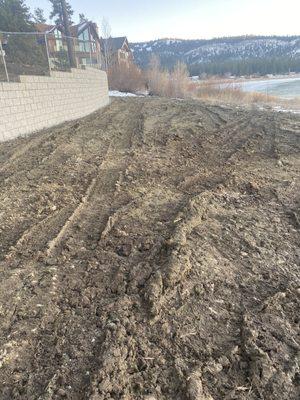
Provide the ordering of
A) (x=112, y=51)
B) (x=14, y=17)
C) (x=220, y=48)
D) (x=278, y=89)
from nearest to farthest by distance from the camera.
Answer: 1. (x=14, y=17)
2. (x=112, y=51)
3. (x=278, y=89)
4. (x=220, y=48)

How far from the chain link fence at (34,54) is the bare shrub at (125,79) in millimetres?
14351

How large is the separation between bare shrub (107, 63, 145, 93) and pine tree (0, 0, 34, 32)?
341 inches

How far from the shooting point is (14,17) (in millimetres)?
19516

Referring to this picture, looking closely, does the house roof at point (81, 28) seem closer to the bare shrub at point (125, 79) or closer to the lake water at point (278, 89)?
the bare shrub at point (125, 79)

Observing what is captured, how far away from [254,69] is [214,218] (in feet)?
363

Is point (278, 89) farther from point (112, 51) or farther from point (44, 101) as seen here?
point (44, 101)

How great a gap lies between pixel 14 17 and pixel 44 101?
1220 cm

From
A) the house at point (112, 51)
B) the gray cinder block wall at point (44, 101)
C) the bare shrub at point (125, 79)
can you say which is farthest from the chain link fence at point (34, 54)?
the bare shrub at point (125, 79)

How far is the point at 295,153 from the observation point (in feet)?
24.0

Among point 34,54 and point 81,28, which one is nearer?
point 34,54

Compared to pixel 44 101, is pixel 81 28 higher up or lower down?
higher up

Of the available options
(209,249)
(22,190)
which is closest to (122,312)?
(209,249)

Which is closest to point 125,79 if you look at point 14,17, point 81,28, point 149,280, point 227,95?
point 227,95

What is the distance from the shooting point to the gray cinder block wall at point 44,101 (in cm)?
867
